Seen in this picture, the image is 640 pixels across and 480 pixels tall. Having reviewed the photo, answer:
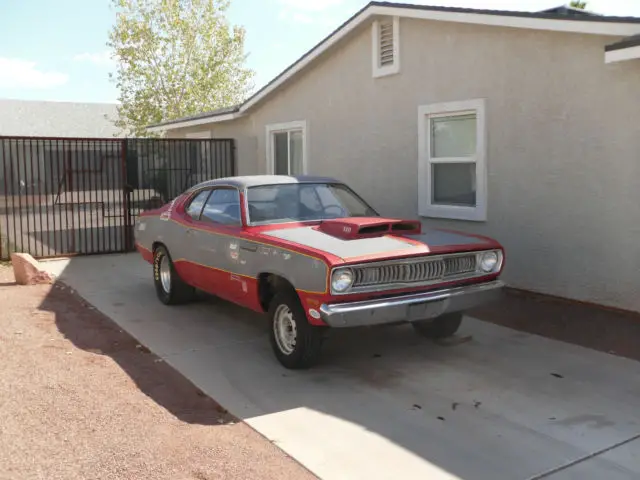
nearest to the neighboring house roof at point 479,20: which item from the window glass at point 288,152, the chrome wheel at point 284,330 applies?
Result: the window glass at point 288,152

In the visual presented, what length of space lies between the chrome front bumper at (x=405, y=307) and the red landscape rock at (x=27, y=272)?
6.14 m

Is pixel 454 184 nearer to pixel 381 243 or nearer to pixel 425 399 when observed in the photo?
pixel 381 243

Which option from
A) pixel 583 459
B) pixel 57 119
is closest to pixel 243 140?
pixel 583 459

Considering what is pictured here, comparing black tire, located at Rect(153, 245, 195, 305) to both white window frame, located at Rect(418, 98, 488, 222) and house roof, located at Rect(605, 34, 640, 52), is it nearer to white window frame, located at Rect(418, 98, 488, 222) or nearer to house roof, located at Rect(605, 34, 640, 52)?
white window frame, located at Rect(418, 98, 488, 222)

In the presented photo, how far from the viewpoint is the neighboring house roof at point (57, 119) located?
30.3 metres

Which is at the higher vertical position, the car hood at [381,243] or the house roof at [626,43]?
the house roof at [626,43]

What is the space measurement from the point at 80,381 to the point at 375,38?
6939 mm

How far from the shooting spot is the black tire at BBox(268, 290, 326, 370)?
5.37 metres

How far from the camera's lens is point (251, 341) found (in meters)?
6.59

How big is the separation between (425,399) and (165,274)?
423 cm

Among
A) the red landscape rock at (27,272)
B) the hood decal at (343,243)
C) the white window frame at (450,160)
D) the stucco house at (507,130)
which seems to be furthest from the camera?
the red landscape rock at (27,272)

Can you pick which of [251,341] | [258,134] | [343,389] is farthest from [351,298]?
[258,134]

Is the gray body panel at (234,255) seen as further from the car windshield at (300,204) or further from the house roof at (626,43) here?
the house roof at (626,43)

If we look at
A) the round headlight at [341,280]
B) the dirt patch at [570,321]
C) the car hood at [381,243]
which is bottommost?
the dirt patch at [570,321]
